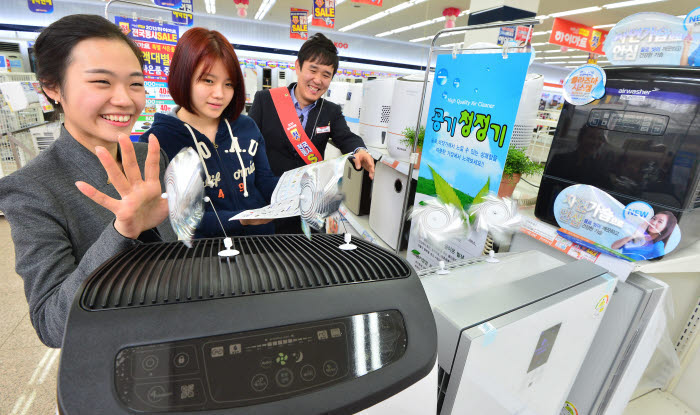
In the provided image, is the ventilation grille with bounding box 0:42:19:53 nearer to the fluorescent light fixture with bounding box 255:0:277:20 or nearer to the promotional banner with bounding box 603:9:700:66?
the fluorescent light fixture with bounding box 255:0:277:20

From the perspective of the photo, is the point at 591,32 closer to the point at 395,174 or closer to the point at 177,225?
the point at 395,174

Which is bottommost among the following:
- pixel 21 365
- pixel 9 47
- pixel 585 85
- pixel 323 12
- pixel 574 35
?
pixel 21 365

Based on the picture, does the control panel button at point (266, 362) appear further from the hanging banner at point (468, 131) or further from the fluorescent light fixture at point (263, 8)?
the fluorescent light fixture at point (263, 8)

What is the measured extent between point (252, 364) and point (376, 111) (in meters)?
2.22

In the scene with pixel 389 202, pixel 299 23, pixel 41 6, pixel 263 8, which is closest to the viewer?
pixel 389 202

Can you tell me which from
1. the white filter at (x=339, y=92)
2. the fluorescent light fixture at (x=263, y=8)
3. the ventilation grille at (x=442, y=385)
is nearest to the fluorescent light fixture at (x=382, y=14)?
the fluorescent light fixture at (x=263, y=8)

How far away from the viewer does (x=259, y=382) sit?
38 centimetres

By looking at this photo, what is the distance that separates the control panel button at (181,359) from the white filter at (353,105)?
124 inches

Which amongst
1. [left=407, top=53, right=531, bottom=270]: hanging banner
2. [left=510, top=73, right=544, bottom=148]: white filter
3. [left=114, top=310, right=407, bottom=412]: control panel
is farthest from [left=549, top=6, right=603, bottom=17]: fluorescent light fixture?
[left=114, top=310, right=407, bottom=412]: control panel

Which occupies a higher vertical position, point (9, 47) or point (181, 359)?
point (9, 47)

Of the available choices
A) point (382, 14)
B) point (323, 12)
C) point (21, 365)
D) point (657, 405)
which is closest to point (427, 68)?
point (657, 405)

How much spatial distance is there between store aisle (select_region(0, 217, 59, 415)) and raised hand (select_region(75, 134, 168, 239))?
1.55 m

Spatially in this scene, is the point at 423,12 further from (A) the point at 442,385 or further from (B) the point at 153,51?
(A) the point at 442,385

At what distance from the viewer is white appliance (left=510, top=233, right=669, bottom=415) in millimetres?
985
